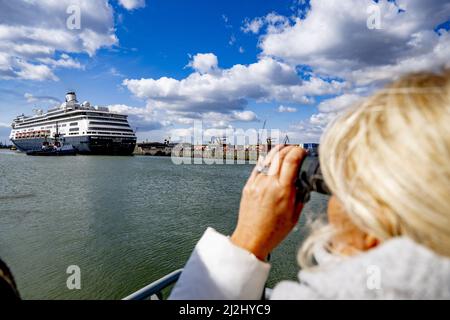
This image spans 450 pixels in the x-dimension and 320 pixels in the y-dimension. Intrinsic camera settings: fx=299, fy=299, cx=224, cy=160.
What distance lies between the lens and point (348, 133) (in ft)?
2.10

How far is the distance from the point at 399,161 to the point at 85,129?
56298mm

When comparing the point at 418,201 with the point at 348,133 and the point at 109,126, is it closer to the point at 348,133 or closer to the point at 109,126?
the point at 348,133

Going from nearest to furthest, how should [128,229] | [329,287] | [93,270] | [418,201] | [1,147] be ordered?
[418,201] < [329,287] < [93,270] < [128,229] < [1,147]

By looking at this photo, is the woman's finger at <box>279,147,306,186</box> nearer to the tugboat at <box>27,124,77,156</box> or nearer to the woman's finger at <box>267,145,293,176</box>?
the woman's finger at <box>267,145,293,176</box>

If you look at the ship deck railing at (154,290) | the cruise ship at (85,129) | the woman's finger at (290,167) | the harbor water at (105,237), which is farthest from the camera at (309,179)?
the cruise ship at (85,129)

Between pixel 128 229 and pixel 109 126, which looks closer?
pixel 128 229

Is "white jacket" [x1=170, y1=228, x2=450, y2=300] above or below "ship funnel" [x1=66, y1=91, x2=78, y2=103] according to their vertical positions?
below

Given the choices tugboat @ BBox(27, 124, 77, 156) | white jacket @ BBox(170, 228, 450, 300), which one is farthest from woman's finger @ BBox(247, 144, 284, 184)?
tugboat @ BBox(27, 124, 77, 156)

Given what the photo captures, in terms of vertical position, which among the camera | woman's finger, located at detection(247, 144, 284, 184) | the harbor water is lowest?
the harbor water

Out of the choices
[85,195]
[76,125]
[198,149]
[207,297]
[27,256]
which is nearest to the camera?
[207,297]

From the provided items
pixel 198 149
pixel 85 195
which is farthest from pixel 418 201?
pixel 198 149

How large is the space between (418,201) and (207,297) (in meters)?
0.60

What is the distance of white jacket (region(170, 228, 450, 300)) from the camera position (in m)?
0.53

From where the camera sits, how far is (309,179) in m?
0.82
